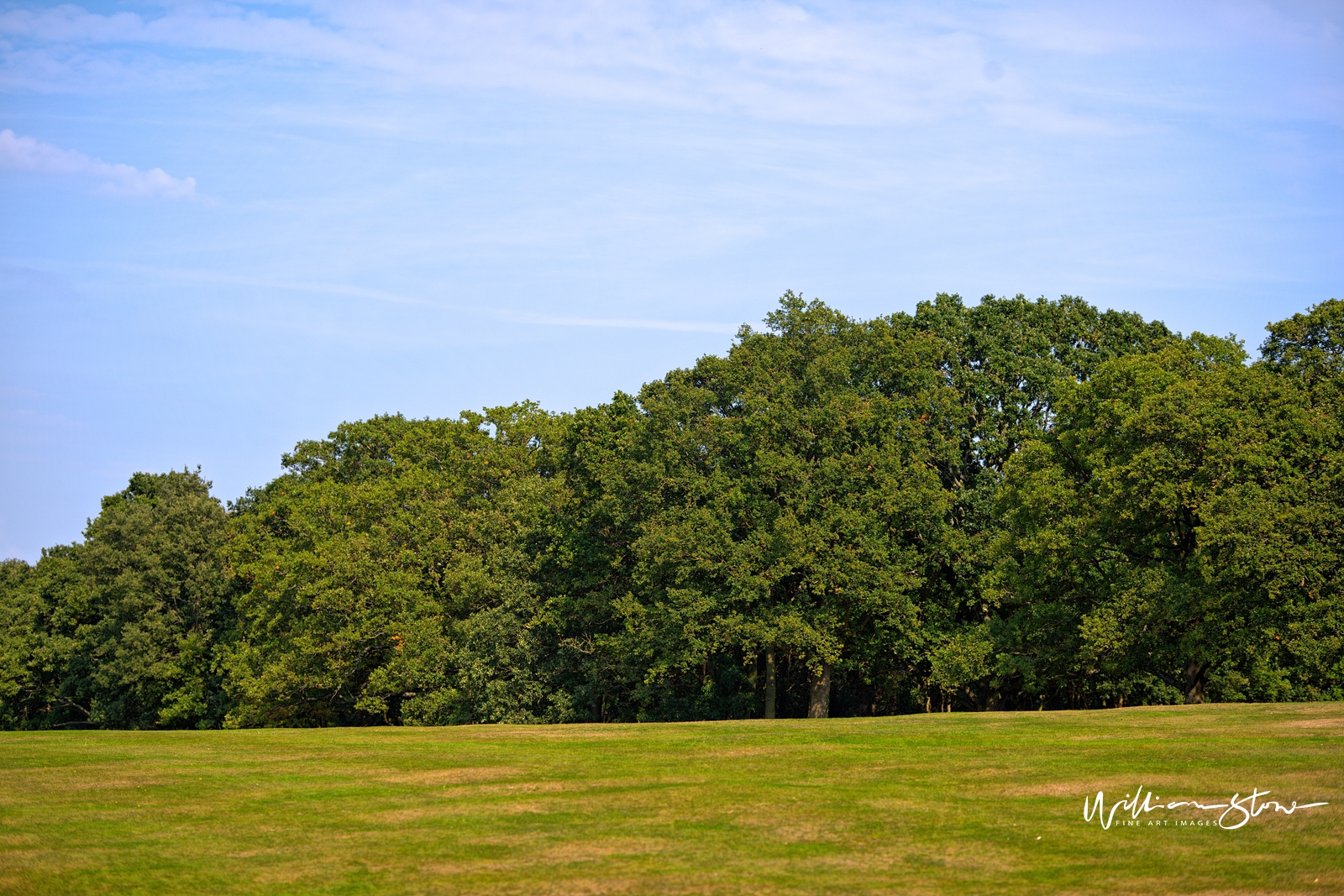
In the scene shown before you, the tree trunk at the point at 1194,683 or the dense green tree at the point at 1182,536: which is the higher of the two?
the dense green tree at the point at 1182,536

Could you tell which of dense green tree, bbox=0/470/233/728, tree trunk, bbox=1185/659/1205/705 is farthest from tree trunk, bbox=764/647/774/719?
dense green tree, bbox=0/470/233/728

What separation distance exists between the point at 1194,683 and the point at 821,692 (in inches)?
579

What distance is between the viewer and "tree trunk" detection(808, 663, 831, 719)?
159 feet

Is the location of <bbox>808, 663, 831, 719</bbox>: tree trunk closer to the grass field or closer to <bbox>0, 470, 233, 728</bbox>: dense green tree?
the grass field

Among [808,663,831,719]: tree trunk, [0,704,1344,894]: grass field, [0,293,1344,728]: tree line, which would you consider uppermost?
[0,293,1344,728]: tree line

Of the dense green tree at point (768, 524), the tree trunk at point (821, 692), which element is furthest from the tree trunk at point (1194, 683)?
the tree trunk at point (821, 692)

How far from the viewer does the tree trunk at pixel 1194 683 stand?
42.3 m

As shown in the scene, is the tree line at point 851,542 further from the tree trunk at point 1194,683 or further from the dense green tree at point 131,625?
the dense green tree at point 131,625

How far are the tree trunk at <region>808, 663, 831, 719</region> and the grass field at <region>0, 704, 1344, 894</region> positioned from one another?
22.5 m

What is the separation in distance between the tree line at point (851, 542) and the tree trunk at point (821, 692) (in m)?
0.11

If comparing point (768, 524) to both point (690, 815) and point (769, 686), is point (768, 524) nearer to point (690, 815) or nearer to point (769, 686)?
point (769, 686)

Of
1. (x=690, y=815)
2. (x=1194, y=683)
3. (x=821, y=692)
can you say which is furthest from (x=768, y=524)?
(x=690, y=815)

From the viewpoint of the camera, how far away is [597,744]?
25.9m

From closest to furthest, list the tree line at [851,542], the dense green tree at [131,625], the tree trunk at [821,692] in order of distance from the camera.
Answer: the tree line at [851,542] < the tree trunk at [821,692] < the dense green tree at [131,625]
